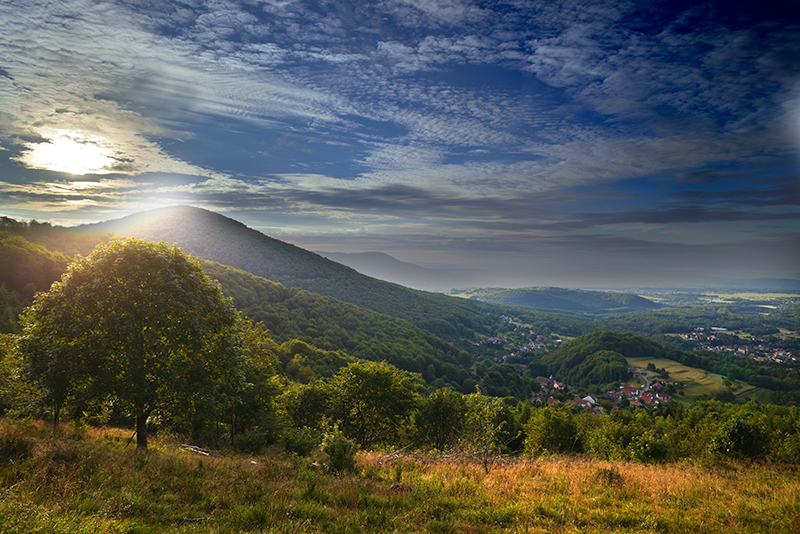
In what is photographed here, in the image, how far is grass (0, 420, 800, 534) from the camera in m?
6.84

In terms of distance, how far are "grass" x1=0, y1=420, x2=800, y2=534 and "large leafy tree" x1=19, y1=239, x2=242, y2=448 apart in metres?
3.12

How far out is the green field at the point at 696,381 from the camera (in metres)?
110

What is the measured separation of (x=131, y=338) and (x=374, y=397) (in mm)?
19524

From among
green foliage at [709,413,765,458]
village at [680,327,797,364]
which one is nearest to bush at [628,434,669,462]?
green foliage at [709,413,765,458]

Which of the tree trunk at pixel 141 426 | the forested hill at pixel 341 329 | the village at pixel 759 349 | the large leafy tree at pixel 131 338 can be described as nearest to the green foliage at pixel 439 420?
the large leafy tree at pixel 131 338

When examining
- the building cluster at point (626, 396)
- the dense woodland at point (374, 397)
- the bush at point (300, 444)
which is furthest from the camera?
the building cluster at point (626, 396)

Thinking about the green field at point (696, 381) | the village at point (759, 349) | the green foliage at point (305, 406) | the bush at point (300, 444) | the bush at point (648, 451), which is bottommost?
the green field at point (696, 381)

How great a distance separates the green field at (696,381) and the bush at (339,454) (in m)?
139

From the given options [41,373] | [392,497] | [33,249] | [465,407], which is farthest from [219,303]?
[33,249]

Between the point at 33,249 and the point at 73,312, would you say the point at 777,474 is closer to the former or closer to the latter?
the point at 73,312

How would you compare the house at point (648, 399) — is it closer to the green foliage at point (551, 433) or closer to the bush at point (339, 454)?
the green foliage at point (551, 433)

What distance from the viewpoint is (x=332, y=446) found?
11.6 m

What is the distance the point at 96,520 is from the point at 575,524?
10.5m

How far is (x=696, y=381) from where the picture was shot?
123 meters
